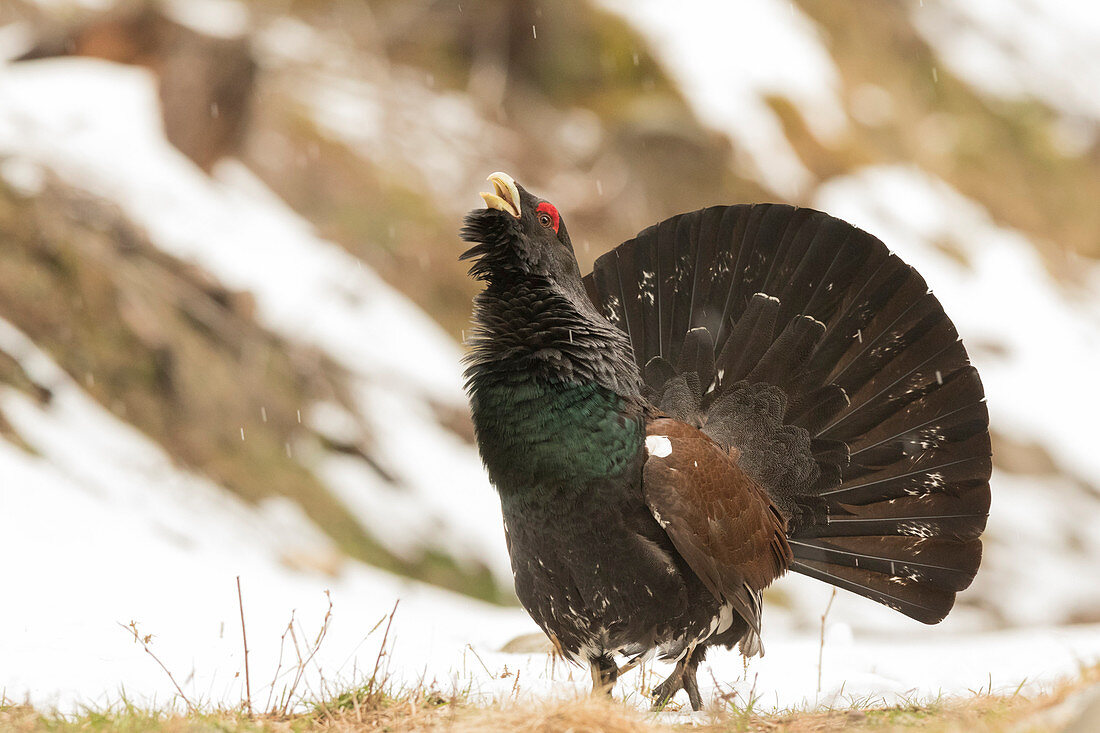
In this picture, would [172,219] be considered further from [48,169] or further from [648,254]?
[648,254]

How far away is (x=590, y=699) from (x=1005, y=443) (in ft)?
36.5

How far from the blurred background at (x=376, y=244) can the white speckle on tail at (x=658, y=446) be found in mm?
2372

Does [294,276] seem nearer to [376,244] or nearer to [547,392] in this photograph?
[376,244]

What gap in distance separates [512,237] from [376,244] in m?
8.14

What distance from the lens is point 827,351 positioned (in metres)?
4.24

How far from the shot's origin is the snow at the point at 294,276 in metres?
8.70

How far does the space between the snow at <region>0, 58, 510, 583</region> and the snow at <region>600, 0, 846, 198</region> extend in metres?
6.51

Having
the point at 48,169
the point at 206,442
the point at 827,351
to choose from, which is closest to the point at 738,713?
the point at 827,351

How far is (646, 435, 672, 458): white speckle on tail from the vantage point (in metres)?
3.51

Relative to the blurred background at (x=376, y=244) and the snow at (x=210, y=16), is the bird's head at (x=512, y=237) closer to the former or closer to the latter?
the blurred background at (x=376, y=244)

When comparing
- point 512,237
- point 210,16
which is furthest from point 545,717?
point 210,16

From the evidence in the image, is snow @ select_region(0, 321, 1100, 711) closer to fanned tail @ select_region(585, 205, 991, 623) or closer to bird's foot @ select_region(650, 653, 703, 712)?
bird's foot @ select_region(650, 653, 703, 712)

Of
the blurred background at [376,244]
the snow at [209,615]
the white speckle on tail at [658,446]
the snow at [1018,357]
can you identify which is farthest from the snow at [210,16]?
the white speckle on tail at [658,446]

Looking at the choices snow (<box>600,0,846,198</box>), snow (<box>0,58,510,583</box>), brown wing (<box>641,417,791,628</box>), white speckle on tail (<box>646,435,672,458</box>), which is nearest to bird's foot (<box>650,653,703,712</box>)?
brown wing (<box>641,417,791,628</box>)
